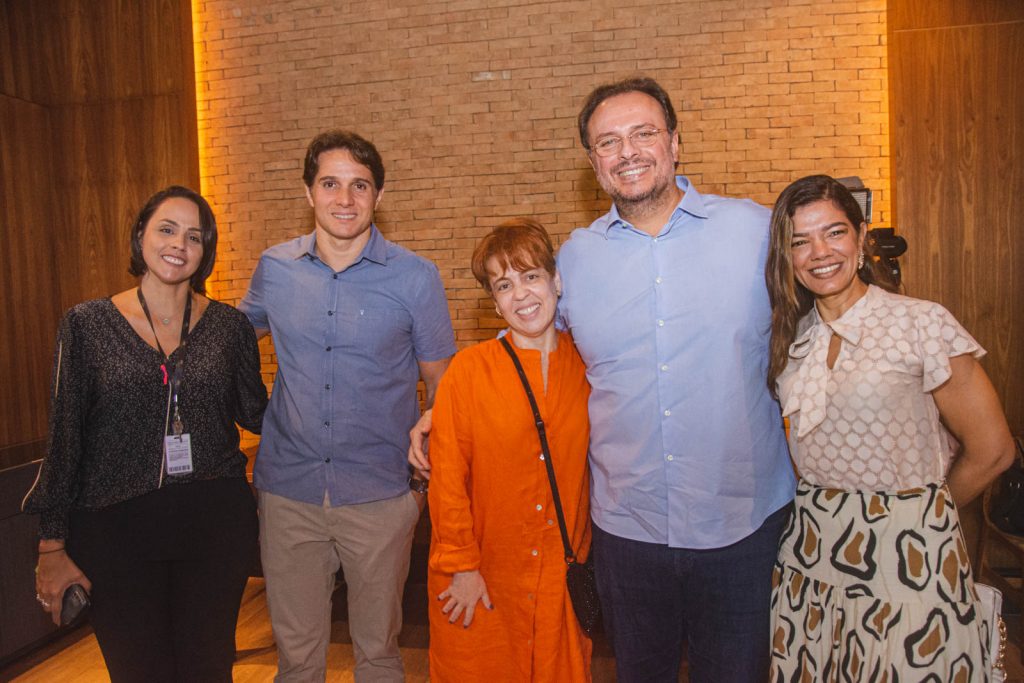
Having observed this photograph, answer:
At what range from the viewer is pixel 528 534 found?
5.76ft

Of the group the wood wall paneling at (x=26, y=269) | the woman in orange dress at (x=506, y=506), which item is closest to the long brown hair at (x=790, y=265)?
the woman in orange dress at (x=506, y=506)

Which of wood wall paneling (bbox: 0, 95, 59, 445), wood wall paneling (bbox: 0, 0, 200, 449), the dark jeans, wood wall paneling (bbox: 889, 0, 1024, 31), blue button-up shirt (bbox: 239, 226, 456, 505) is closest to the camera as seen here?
the dark jeans

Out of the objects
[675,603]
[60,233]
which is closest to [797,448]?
[675,603]

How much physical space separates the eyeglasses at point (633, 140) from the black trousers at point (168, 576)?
1.54 metres

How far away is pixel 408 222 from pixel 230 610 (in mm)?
4289

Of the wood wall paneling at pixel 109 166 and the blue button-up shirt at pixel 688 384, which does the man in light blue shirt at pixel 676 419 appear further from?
the wood wall paneling at pixel 109 166

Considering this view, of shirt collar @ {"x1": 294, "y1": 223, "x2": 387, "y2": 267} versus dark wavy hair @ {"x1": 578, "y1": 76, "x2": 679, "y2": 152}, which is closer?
dark wavy hair @ {"x1": 578, "y1": 76, "x2": 679, "y2": 152}

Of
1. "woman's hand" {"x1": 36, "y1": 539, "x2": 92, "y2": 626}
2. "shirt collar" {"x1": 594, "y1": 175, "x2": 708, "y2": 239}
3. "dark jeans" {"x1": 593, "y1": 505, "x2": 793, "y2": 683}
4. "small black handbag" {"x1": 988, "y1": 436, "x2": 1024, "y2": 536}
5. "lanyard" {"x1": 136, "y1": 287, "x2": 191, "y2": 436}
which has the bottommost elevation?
"small black handbag" {"x1": 988, "y1": 436, "x2": 1024, "y2": 536}

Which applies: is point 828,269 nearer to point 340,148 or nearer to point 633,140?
point 633,140

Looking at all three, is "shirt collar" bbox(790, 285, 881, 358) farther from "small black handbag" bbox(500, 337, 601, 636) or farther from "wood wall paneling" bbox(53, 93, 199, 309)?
"wood wall paneling" bbox(53, 93, 199, 309)

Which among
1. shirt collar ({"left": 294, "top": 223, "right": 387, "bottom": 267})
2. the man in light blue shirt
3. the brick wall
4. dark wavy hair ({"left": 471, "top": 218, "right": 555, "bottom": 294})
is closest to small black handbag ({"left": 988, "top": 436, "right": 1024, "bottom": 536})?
the man in light blue shirt

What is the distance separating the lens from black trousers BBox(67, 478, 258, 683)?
1.74 m

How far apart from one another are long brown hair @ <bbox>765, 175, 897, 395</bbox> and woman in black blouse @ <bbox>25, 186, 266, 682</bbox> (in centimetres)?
167

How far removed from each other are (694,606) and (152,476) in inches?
62.4
